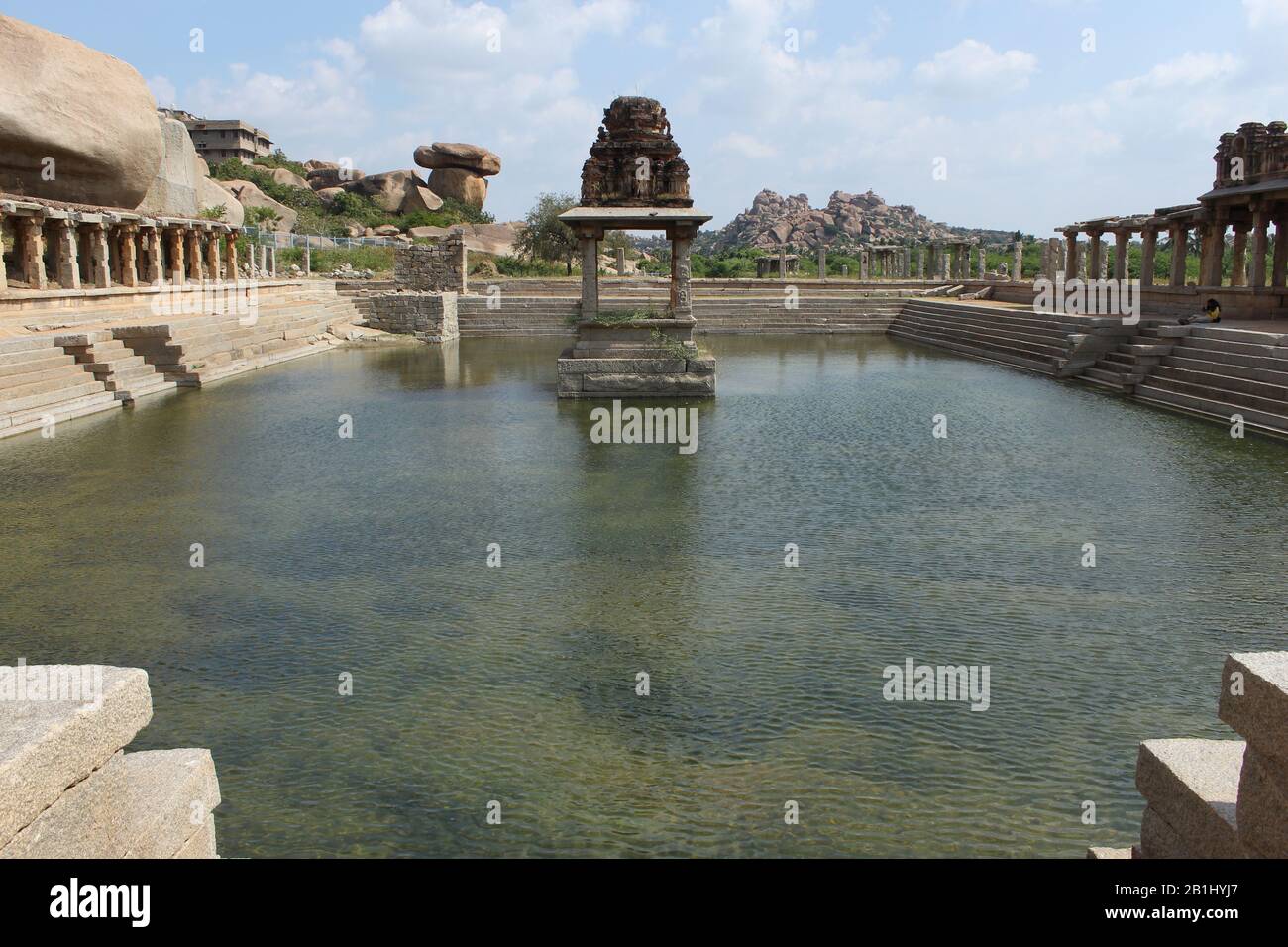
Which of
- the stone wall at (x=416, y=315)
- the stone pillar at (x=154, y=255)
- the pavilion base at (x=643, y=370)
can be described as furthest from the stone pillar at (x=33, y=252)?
the pavilion base at (x=643, y=370)

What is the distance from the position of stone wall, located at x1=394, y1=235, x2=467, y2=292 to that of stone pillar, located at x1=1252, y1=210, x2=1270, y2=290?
20.9 metres

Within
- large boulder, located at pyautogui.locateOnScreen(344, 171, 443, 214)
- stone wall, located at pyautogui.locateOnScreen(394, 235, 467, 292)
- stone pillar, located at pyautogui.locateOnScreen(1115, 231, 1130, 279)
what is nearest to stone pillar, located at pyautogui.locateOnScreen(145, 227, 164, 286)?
stone wall, located at pyautogui.locateOnScreen(394, 235, 467, 292)

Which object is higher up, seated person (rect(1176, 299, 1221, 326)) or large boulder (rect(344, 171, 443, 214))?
large boulder (rect(344, 171, 443, 214))

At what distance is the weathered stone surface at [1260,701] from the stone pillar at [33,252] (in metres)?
21.8

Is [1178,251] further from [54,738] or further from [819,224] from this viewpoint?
[819,224]

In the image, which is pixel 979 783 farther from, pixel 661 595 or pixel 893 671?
pixel 661 595

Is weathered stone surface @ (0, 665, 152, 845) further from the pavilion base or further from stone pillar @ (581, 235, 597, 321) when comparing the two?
stone pillar @ (581, 235, 597, 321)

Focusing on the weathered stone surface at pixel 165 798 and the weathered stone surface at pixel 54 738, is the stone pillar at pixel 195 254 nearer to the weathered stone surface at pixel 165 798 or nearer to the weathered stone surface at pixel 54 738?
the weathered stone surface at pixel 165 798

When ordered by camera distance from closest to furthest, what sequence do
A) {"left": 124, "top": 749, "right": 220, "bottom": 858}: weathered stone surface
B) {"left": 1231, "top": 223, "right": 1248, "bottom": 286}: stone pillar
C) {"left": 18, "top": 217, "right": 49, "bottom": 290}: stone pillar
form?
{"left": 124, "top": 749, "right": 220, "bottom": 858}: weathered stone surface, {"left": 18, "top": 217, "right": 49, "bottom": 290}: stone pillar, {"left": 1231, "top": 223, "right": 1248, "bottom": 286}: stone pillar

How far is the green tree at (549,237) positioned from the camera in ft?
143

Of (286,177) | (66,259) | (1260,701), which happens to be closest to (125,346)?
(66,259)

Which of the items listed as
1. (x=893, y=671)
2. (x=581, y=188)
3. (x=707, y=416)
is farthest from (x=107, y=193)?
(x=893, y=671)

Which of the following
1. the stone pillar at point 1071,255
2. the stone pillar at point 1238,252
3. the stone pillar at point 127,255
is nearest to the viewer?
the stone pillar at point 1238,252

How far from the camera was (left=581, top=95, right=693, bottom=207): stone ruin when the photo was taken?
599 inches
